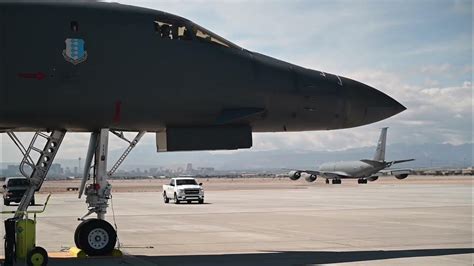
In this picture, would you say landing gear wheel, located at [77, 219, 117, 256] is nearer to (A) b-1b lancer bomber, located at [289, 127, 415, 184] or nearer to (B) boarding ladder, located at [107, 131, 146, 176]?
(B) boarding ladder, located at [107, 131, 146, 176]

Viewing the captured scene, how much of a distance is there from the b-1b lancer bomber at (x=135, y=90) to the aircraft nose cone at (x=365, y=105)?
0.02 meters

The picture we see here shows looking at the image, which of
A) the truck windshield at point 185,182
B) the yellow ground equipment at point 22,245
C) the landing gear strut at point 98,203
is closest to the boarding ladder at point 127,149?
the landing gear strut at point 98,203

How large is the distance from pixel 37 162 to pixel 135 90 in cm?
231

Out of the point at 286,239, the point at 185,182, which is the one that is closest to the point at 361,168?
the point at 185,182

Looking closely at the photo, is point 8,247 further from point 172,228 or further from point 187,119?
point 172,228

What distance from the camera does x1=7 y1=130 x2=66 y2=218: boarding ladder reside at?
11445 millimetres

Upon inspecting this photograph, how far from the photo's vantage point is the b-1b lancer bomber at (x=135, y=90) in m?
10.8

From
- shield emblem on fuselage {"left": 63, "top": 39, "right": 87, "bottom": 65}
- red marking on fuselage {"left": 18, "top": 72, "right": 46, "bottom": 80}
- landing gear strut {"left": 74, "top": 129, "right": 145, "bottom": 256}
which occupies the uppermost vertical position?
shield emblem on fuselage {"left": 63, "top": 39, "right": 87, "bottom": 65}

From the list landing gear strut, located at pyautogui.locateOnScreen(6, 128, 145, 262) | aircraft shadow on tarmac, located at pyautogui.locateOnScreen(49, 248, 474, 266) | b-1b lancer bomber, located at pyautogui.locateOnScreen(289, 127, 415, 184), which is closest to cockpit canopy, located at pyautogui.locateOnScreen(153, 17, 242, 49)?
landing gear strut, located at pyautogui.locateOnScreen(6, 128, 145, 262)

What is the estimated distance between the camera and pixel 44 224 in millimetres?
22250

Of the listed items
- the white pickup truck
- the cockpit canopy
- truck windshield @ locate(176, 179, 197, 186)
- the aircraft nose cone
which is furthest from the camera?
truck windshield @ locate(176, 179, 197, 186)

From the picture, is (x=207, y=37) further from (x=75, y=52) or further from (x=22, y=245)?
(x=22, y=245)

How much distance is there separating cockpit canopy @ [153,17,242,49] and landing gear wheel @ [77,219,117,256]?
12.2 ft

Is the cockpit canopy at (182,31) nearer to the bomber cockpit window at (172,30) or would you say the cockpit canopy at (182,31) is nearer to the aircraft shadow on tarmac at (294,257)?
the bomber cockpit window at (172,30)
